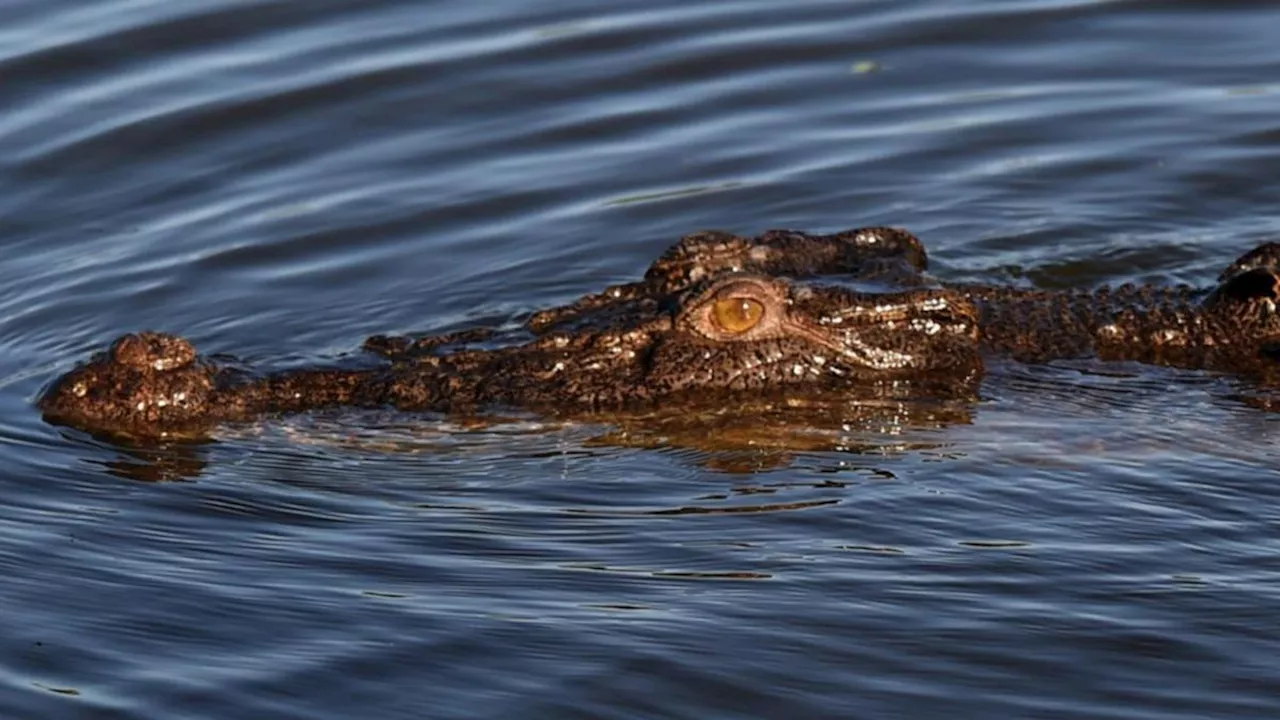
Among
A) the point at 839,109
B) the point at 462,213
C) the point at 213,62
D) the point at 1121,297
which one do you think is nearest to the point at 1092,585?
the point at 1121,297

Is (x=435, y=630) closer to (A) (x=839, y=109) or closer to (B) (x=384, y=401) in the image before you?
(B) (x=384, y=401)

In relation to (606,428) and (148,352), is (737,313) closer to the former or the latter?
(606,428)

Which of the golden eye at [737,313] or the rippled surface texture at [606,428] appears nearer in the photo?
the rippled surface texture at [606,428]

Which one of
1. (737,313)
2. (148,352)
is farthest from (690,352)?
(148,352)

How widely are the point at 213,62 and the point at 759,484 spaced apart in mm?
7240

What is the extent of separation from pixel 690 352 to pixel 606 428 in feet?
1.57

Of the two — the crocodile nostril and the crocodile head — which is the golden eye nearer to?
the crocodile head

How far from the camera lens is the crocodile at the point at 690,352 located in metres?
10.1

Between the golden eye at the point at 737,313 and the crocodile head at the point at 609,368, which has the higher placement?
the golden eye at the point at 737,313

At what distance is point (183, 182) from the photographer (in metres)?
14.0

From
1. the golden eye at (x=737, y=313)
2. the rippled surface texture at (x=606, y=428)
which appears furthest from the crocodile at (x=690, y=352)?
the rippled surface texture at (x=606, y=428)

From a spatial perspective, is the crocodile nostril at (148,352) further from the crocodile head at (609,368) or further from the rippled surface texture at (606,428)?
the rippled surface texture at (606,428)

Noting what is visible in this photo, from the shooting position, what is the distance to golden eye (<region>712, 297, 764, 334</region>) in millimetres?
10079

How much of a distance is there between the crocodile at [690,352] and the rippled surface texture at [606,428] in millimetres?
176
